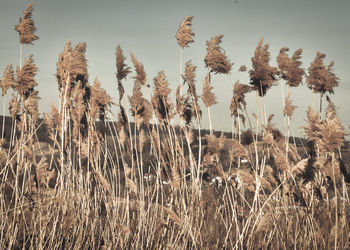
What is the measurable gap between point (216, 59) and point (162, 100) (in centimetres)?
79

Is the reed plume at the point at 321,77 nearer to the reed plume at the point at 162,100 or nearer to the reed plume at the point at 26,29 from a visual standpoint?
the reed plume at the point at 162,100

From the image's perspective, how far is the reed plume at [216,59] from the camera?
379cm

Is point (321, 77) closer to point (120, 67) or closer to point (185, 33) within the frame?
point (185, 33)

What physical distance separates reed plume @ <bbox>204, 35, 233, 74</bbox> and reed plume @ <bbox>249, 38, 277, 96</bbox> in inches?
11.2

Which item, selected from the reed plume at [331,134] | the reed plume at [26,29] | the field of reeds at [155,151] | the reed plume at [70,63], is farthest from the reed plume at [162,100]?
the reed plume at [331,134]

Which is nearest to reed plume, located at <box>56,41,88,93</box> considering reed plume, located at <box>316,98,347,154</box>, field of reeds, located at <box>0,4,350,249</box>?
field of reeds, located at <box>0,4,350,249</box>

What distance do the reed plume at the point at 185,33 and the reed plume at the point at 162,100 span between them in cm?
48

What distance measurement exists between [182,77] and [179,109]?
415mm

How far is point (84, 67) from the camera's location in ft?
11.8

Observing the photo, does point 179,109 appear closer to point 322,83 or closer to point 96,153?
point 96,153

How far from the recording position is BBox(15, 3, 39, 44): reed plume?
377 centimetres

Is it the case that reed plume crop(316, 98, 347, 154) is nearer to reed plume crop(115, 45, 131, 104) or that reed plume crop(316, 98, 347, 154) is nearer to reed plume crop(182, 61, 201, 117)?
reed plume crop(182, 61, 201, 117)

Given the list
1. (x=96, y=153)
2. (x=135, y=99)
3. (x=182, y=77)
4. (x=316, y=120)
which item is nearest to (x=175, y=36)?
(x=182, y=77)

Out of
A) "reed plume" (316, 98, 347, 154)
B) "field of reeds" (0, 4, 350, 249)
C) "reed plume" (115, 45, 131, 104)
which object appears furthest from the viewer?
Result: "reed plume" (115, 45, 131, 104)
